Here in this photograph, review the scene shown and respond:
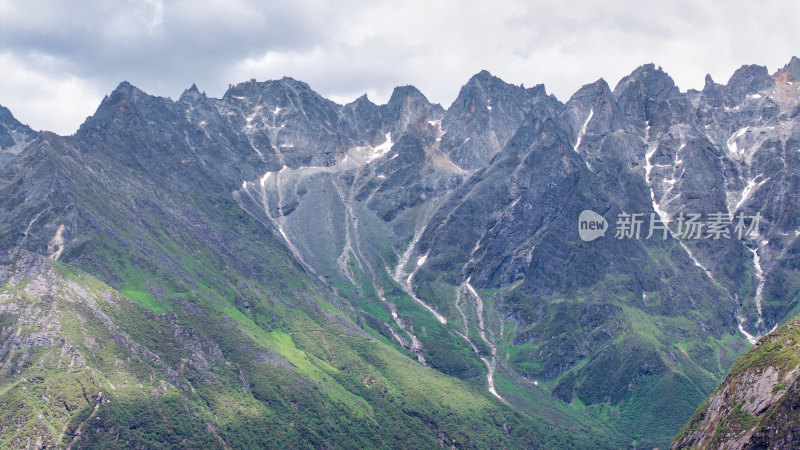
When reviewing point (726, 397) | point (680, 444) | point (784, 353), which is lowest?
point (680, 444)

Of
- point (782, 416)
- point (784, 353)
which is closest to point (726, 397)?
point (784, 353)

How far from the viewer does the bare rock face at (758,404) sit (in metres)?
124

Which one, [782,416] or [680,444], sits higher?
[782,416]

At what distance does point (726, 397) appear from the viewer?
14925cm

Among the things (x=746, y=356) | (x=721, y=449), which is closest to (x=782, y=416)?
(x=721, y=449)

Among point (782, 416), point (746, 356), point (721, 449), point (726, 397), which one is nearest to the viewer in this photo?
point (782, 416)

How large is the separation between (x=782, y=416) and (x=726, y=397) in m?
25.1

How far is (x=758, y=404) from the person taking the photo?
13725cm

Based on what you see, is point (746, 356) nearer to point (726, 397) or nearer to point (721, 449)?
point (726, 397)

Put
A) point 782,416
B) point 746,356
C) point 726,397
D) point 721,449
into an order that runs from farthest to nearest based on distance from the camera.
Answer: point 746,356, point 726,397, point 721,449, point 782,416

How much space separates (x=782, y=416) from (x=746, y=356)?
36.8m

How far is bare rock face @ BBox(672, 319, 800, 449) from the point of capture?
408ft

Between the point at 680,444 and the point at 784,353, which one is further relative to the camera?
the point at 680,444

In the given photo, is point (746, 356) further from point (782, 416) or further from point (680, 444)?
point (782, 416)
